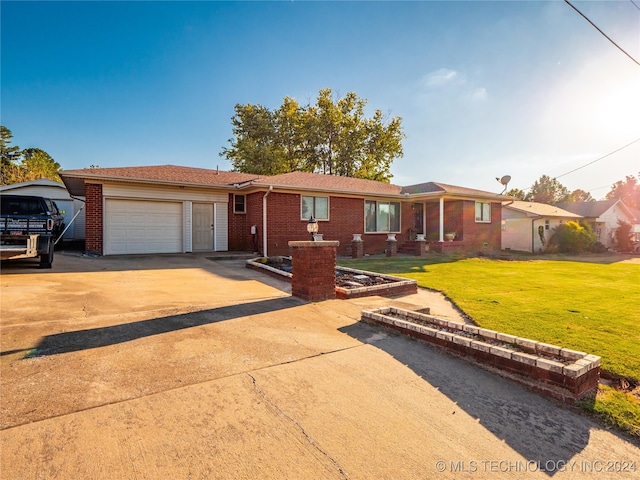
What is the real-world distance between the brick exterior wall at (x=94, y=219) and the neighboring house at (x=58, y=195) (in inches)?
243

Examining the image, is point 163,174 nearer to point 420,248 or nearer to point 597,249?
point 420,248

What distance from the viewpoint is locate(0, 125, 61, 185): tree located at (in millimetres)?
27145

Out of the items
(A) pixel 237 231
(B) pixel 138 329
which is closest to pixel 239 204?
(A) pixel 237 231

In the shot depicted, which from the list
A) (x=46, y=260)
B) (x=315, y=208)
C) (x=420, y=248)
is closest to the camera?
(x=46, y=260)

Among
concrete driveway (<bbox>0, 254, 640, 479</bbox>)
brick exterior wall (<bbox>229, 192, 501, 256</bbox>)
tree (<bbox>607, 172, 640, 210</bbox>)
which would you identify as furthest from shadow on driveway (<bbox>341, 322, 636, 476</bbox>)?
tree (<bbox>607, 172, 640, 210</bbox>)

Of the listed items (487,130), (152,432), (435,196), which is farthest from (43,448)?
(487,130)

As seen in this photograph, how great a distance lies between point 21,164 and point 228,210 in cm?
3486

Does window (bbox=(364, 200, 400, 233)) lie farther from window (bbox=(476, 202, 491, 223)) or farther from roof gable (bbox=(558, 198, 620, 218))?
roof gable (bbox=(558, 198, 620, 218))

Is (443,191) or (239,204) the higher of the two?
(443,191)

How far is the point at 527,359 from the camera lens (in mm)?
2961

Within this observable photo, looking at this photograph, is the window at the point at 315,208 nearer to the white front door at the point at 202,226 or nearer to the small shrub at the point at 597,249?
the white front door at the point at 202,226

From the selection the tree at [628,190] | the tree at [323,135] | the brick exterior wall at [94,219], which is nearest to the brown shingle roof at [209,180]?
the brick exterior wall at [94,219]

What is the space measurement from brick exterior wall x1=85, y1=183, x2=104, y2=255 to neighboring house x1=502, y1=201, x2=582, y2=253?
23.5m

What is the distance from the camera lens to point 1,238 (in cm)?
740
